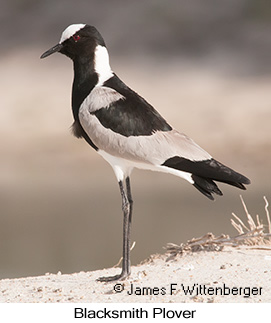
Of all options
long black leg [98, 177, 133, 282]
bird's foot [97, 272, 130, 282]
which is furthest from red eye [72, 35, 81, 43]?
bird's foot [97, 272, 130, 282]

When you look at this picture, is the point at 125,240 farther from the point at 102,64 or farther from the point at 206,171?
the point at 102,64

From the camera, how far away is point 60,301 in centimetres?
350

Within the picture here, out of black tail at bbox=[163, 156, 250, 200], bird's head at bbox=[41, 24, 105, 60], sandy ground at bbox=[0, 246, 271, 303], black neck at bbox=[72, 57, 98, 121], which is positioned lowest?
sandy ground at bbox=[0, 246, 271, 303]

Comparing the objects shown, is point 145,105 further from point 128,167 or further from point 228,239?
point 228,239

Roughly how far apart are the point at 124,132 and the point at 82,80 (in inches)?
19.9

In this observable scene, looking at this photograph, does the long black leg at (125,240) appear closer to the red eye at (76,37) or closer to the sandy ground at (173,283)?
the sandy ground at (173,283)

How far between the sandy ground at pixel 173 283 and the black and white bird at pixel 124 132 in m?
0.21

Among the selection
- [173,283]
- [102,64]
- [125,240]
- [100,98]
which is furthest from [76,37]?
[173,283]

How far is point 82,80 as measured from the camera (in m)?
3.84

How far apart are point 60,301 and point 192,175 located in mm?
1119

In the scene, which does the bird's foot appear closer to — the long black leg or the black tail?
the long black leg

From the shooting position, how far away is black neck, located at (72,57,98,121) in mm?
3803

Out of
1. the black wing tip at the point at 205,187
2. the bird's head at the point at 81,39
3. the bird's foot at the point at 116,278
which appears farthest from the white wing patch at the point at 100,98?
the bird's foot at the point at 116,278

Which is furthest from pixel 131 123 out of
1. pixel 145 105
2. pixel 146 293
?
pixel 146 293
